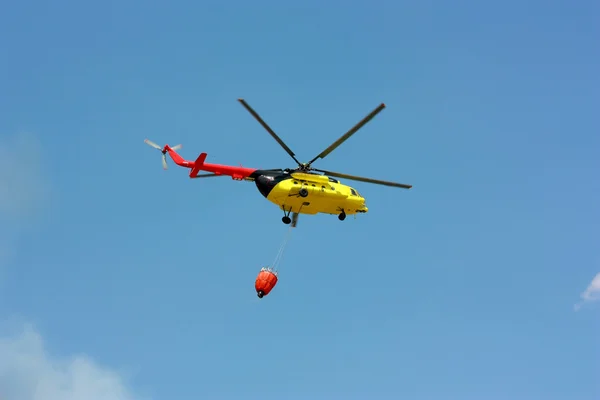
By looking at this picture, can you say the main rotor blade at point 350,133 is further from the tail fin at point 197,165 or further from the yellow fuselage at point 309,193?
the tail fin at point 197,165

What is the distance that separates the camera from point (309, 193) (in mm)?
45500

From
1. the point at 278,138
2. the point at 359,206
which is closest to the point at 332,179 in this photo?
the point at 359,206

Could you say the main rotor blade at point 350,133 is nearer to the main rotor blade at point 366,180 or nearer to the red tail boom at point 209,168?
the main rotor blade at point 366,180

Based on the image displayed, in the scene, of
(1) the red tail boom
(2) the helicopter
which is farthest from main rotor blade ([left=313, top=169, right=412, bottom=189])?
(1) the red tail boom

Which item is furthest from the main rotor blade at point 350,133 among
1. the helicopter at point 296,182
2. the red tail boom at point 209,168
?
the red tail boom at point 209,168

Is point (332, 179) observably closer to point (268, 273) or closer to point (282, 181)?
point (282, 181)

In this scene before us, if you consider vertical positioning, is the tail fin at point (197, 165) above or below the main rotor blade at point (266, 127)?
below

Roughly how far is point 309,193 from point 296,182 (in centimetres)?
128

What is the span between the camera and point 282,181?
44.8m

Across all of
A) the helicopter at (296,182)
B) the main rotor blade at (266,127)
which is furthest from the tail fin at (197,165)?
the main rotor blade at (266,127)

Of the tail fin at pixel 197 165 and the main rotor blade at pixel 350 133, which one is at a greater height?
the main rotor blade at pixel 350 133

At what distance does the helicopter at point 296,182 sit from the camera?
146 feet

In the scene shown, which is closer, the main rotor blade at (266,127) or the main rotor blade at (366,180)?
the main rotor blade at (266,127)

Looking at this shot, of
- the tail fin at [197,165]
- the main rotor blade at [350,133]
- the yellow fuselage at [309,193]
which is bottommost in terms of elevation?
the tail fin at [197,165]
